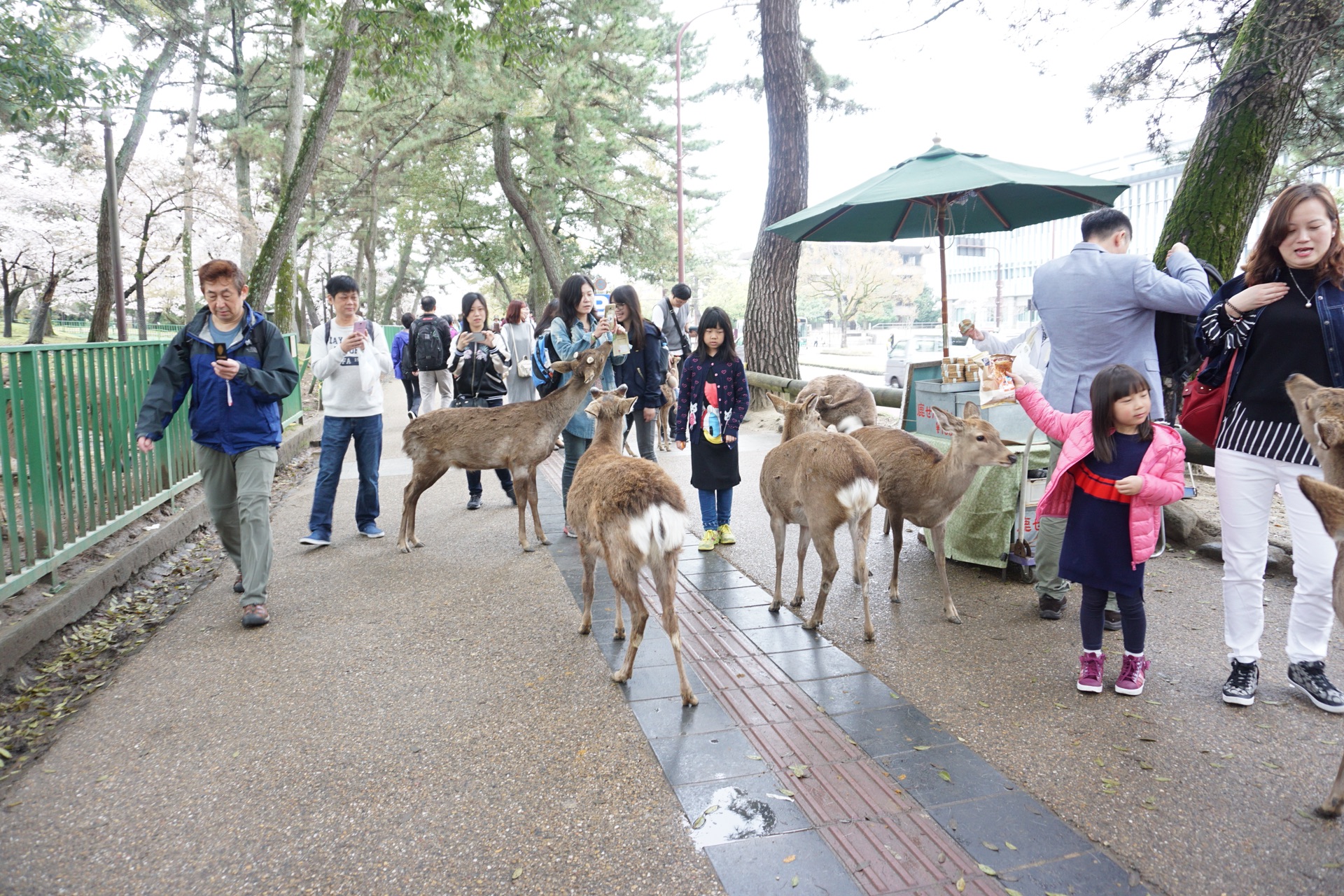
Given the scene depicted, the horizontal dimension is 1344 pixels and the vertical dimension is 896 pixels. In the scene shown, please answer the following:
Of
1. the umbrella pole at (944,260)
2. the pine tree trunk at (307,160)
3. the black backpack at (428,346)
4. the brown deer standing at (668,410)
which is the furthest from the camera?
the black backpack at (428,346)

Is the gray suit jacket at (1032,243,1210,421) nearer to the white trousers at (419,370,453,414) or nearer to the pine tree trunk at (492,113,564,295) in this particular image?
the white trousers at (419,370,453,414)

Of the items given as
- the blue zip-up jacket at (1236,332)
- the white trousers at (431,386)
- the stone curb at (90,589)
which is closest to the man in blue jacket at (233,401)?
the stone curb at (90,589)

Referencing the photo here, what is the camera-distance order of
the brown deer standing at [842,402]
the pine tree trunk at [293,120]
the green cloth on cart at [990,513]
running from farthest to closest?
1. the pine tree trunk at [293,120]
2. the brown deer standing at [842,402]
3. the green cloth on cart at [990,513]

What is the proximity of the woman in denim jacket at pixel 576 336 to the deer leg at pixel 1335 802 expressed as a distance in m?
5.02

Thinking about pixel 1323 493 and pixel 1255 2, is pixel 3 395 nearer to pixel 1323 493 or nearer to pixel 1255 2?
→ pixel 1323 493

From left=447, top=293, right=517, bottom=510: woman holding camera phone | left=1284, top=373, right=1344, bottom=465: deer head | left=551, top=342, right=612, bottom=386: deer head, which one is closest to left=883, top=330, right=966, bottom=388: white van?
left=447, top=293, right=517, bottom=510: woman holding camera phone

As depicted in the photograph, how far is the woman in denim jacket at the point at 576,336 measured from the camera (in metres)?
6.79

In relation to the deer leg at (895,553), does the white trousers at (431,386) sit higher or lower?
higher

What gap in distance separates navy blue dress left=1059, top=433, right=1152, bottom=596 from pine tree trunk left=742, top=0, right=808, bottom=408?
10.1 metres

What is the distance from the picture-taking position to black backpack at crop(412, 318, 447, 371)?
10.8 meters

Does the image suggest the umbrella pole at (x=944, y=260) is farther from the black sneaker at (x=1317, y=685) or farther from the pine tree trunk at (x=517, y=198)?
the pine tree trunk at (x=517, y=198)

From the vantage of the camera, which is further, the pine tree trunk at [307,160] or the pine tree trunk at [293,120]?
the pine tree trunk at [293,120]

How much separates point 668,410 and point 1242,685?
774 cm

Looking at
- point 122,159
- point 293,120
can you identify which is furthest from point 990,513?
point 122,159
